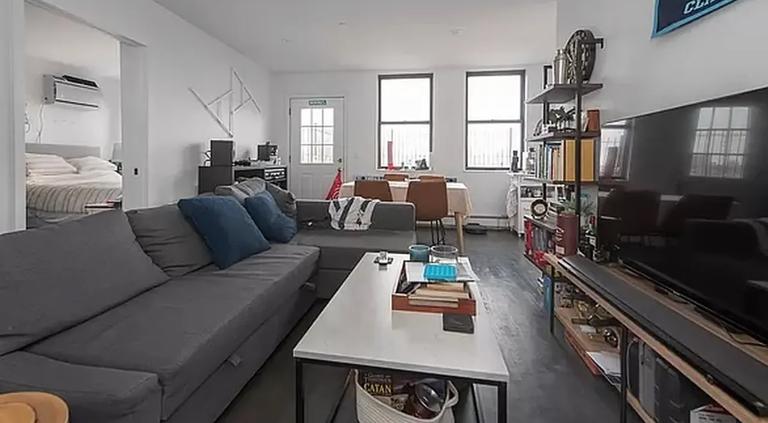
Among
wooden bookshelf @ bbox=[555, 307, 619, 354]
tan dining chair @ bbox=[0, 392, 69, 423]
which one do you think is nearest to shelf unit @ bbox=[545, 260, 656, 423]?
wooden bookshelf @ bbox=[555, 307, 619, 354]

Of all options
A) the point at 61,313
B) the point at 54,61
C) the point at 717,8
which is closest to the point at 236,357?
the point at 61,313

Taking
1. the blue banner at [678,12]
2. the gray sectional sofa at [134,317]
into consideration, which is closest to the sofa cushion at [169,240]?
the gray sectional sofa at [134,317]

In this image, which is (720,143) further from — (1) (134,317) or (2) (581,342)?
(1) (134,317)

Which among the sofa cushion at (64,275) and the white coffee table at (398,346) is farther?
the sofa cushion at (64,275)

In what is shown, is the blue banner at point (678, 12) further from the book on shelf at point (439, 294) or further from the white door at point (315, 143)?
the white door at point (315, 143)

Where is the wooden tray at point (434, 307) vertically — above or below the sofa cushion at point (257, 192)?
below

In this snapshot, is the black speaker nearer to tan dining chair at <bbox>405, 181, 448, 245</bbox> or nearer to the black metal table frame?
tan dining chair at <bbox>405, 181, 448, 245</bbox>

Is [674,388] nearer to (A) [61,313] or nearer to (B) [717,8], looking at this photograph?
(B) [717,8]

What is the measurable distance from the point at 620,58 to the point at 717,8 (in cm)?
94

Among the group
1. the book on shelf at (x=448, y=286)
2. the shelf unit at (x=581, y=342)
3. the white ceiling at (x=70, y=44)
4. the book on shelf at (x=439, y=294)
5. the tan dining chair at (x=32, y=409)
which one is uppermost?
the white ceiling at (x=70, y=44)

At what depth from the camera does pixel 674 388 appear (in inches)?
56.8

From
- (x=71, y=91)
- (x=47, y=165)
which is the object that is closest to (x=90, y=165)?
(x=47, y=165)

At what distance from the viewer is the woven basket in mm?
1378

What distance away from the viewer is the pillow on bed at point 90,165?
6.13 m
